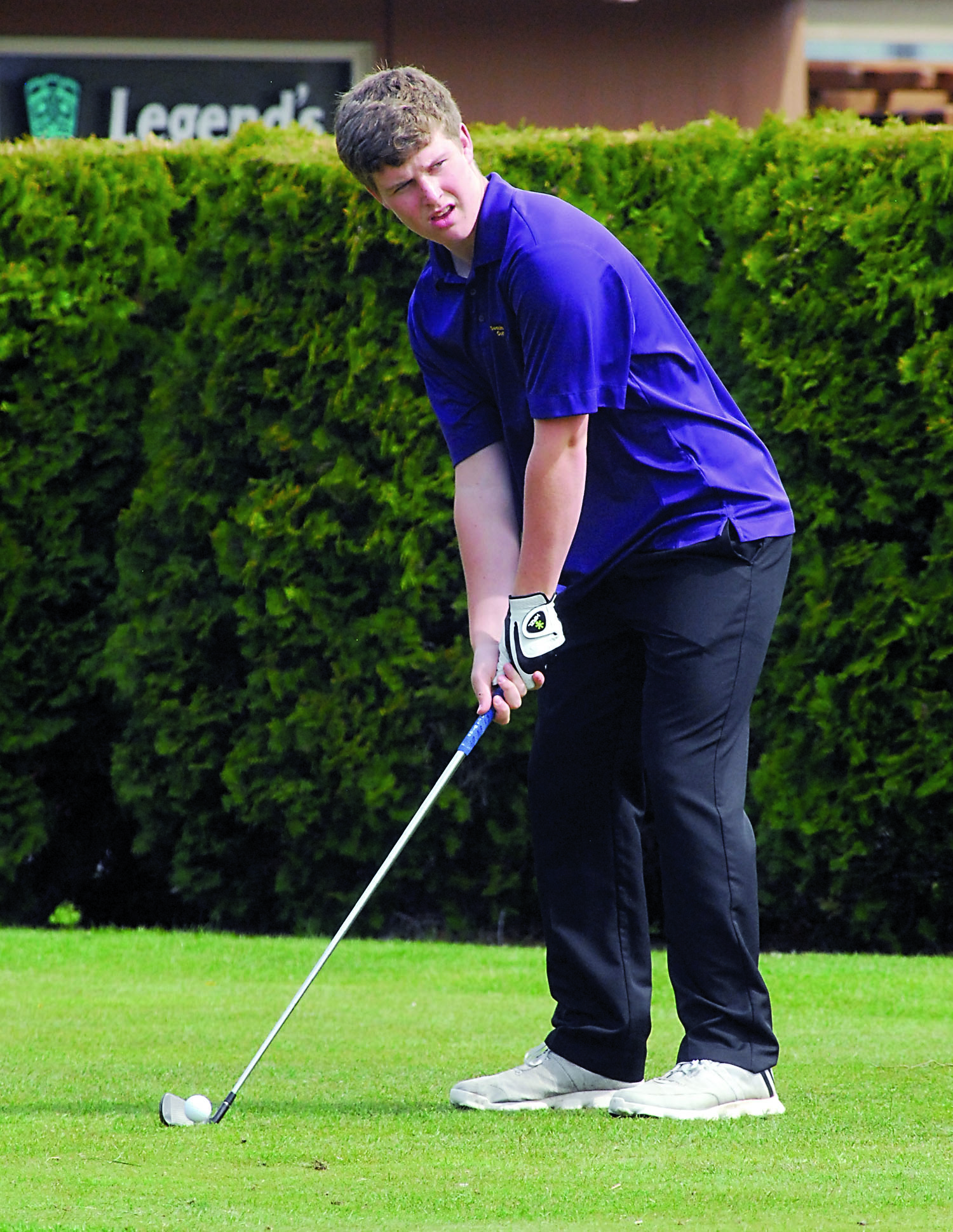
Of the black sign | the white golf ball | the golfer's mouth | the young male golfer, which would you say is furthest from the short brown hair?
the black sign

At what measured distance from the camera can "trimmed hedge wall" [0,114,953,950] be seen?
20.0ft

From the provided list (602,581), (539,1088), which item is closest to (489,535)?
(602,581)

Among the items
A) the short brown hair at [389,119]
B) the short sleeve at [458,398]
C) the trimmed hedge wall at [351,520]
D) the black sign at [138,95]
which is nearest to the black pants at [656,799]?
the short sleeve at [458,398]

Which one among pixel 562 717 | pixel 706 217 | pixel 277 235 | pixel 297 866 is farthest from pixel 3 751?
pixel 562 717

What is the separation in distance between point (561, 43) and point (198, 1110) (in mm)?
7581

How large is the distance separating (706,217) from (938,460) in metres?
1.21

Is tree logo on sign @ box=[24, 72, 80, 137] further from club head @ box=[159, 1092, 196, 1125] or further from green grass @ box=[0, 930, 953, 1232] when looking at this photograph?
club head @ box=[159, 1092, 196, 1125]

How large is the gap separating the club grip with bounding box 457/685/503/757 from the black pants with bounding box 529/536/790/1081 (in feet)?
0.47

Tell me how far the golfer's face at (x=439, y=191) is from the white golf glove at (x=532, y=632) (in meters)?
0.68

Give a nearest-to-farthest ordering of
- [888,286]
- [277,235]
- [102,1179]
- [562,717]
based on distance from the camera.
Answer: [102,1179], [562,717], [888,286], [277,235]

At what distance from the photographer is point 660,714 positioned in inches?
132

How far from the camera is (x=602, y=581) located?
346cm

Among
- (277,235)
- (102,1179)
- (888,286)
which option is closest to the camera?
(102,1179)

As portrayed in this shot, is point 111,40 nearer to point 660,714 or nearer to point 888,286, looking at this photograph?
point 888,286
